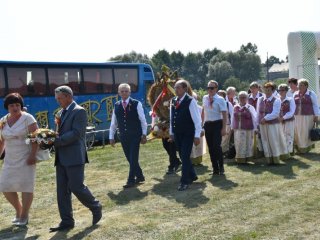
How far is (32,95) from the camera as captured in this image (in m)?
16.2

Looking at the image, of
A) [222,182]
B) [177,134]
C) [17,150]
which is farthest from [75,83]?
[17,150]

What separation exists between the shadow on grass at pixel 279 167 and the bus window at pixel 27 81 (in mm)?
9036

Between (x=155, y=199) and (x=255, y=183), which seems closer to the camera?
Answer: (x=155, y=199)

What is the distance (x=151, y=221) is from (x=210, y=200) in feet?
4.25

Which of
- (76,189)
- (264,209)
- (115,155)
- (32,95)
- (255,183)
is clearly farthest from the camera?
(32,95)

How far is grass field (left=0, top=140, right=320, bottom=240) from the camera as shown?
544 cm

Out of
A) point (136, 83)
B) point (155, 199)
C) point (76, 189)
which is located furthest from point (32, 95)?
point (76, 189)

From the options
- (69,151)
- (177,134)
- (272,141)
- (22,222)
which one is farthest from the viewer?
(272,141)

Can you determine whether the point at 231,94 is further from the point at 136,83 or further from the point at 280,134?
the point at 136,83

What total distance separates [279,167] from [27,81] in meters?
9.96

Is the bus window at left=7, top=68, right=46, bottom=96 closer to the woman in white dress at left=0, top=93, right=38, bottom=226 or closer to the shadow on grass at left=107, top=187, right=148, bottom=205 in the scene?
the shadow on grass at left=107, top=187, right=148, bottom=205

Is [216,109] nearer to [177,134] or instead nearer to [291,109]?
[177,134]

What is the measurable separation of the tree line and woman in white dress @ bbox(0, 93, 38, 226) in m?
66.7

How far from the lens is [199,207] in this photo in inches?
257
